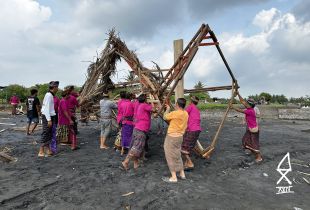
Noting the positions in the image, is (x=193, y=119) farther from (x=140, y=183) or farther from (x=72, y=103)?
(x=72, y=103)

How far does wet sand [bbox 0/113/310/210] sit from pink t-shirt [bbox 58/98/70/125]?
786mm

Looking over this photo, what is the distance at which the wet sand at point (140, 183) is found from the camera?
15.7ft

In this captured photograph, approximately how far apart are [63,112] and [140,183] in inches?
146

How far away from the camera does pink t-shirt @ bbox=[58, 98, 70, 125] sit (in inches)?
323

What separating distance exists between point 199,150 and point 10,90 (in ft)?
125

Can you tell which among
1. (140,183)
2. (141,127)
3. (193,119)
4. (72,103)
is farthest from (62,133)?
(193,119)

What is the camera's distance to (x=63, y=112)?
27.2 feet

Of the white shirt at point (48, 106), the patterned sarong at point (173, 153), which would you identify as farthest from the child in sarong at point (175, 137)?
the white shirt at point (48, 106)

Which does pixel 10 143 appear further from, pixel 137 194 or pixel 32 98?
pixel 137 194

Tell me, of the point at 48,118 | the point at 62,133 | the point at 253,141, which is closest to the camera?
the point at 48,118

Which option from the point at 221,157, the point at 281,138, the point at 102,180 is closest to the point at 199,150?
the point at 221,157

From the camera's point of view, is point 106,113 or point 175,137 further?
point 106,113

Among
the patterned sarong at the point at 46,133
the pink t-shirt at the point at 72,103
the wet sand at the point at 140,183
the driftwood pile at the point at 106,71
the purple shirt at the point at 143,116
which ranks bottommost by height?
the wet sand at the point at 140,183

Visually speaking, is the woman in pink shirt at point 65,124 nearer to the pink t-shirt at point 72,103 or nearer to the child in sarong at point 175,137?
the pink t-shirt at point 72,103
